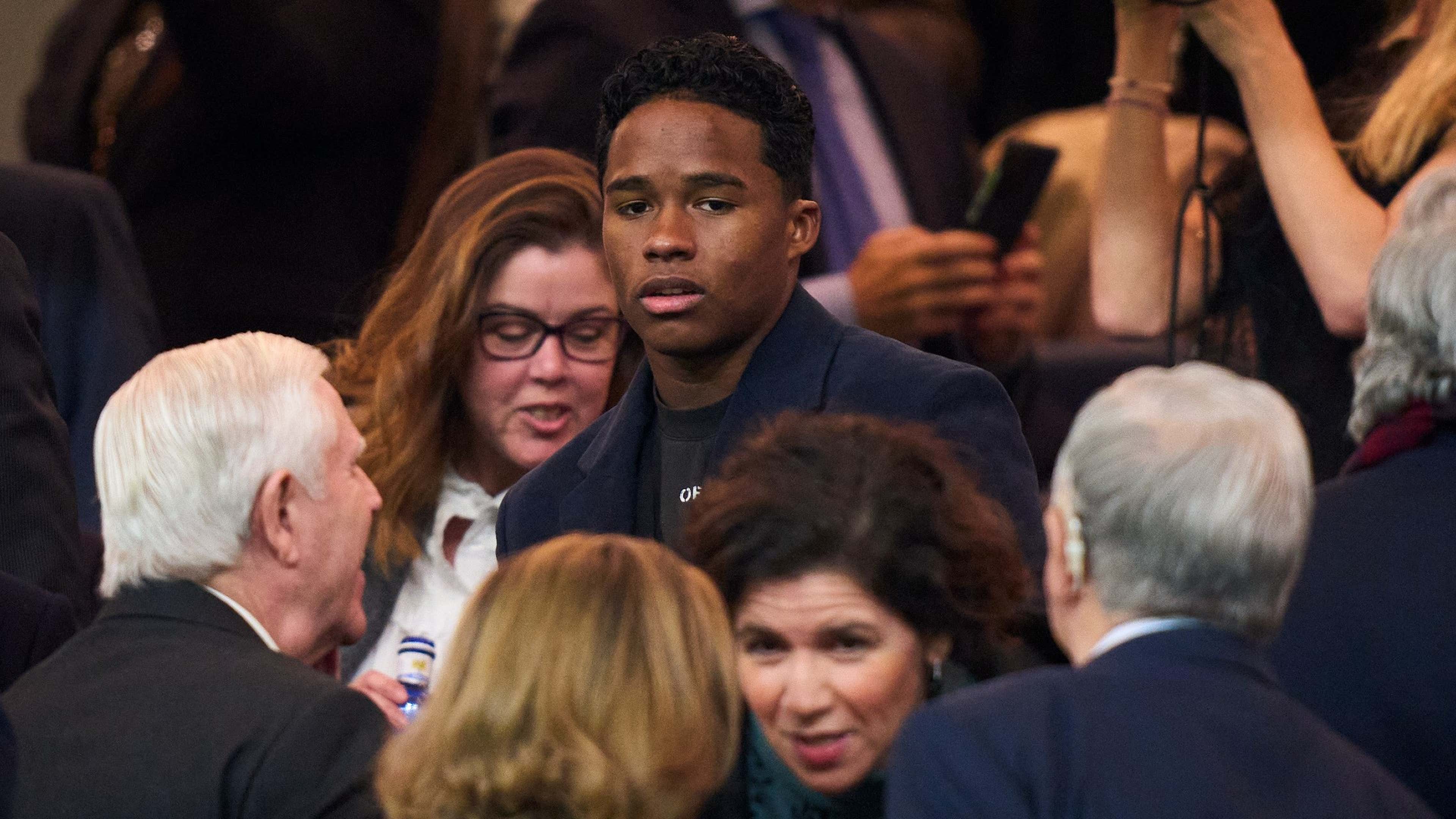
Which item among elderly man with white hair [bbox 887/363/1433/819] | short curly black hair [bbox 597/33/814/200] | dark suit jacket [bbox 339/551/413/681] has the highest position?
short curly black hair [bbox 597/33/814/200]

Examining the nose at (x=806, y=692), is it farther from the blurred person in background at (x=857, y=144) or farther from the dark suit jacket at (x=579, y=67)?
the dark suit jacket at (x=579, y=67)

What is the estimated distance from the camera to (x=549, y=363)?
320 cm

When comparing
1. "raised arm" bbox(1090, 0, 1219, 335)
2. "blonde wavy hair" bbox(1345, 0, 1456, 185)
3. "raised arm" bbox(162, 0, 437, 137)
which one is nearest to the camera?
"blonde wavy hair" bbox(1345, 0, 1456, 185)

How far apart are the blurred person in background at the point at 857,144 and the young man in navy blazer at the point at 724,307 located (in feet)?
3.38

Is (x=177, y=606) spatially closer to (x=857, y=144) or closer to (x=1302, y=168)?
(x=1302, y=168)

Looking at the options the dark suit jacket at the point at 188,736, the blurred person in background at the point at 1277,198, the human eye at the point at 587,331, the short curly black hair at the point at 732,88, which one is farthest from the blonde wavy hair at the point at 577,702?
the blurred person in background at the point at 1277,198

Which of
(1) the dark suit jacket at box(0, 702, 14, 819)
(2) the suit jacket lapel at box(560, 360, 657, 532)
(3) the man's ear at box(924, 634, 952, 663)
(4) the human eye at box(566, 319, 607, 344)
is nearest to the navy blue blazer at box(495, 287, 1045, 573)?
(2) the suit jacket lapel at box(560, 360, 657, 532)

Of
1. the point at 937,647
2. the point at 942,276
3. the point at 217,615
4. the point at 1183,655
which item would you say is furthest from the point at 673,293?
the point at 942,276

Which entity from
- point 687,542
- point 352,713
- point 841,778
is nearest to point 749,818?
point 841,778

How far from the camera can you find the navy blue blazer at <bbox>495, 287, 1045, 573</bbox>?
236 centimetres

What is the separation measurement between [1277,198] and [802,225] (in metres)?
0.89

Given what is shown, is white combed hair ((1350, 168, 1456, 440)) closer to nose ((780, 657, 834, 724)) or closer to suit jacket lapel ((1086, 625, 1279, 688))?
suit jacket lapel ((1086, 625, 1279, 688))

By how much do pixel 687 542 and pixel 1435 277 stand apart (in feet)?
2.90

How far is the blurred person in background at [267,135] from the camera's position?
3670mm
